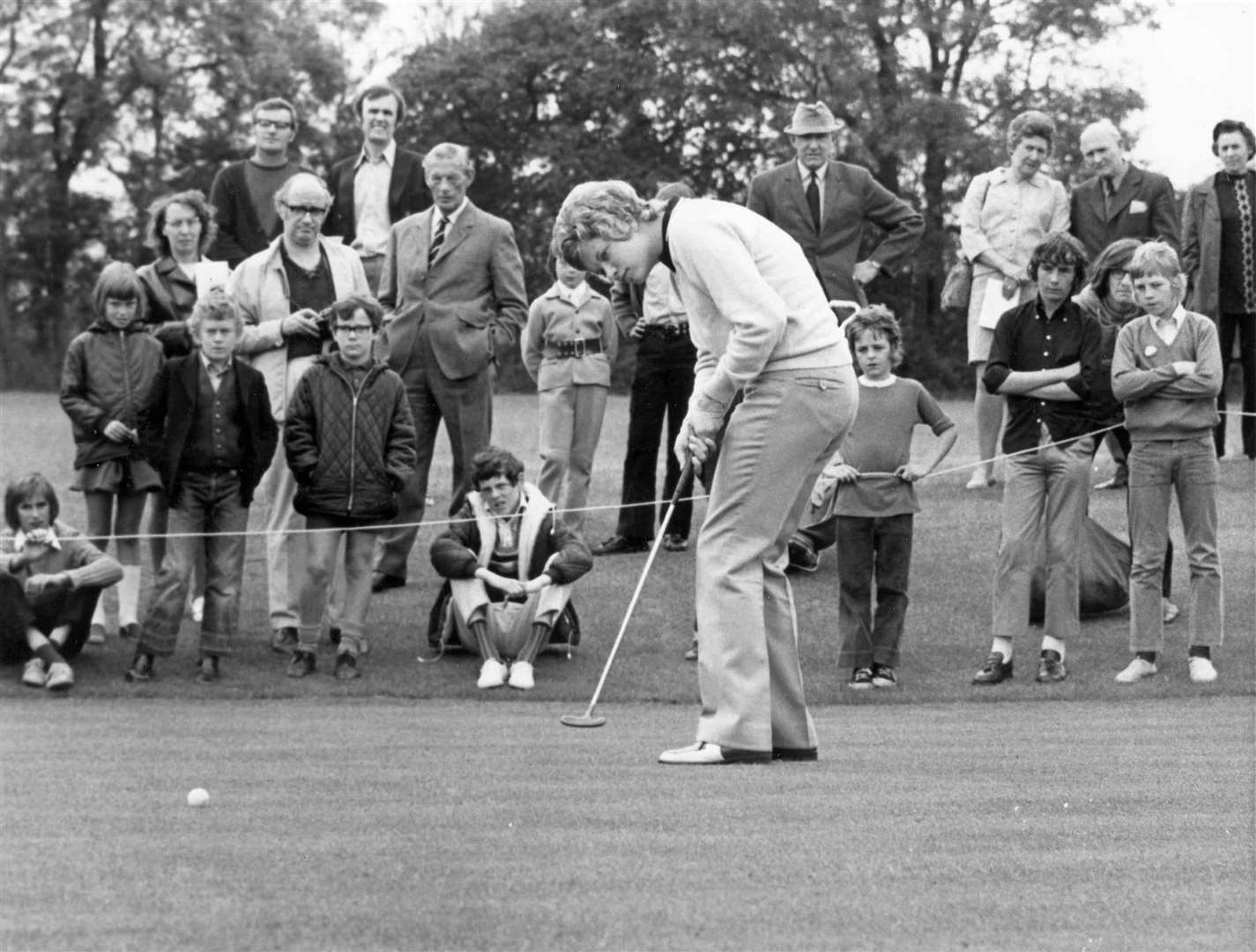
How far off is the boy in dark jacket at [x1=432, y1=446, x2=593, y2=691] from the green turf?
204 centimetres

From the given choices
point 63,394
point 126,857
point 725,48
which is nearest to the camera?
point 126,857

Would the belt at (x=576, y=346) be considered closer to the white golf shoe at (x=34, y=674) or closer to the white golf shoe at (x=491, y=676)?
the white golf shoe at (x=491, y=676)

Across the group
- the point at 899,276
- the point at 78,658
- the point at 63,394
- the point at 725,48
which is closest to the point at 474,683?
the point at 78,658

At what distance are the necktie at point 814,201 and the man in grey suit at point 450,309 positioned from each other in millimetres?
1857

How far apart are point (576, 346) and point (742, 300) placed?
6480 mm

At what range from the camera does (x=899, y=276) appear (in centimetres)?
3934

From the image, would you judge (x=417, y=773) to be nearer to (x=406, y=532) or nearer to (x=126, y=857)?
(x=126, y=857)

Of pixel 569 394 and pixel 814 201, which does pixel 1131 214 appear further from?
pixel 569 394

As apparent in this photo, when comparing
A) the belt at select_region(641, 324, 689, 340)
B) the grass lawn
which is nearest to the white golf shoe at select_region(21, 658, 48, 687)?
the grass lawn

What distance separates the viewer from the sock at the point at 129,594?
A: 11.6 meters

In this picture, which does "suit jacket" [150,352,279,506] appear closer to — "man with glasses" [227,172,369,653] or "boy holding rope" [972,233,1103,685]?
"man with glasses" [227,172,369,653]

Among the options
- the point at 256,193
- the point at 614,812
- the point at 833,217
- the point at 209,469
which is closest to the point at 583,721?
the point at 614,812

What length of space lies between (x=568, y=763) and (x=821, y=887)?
2.33m

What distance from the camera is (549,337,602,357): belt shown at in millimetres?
13430
